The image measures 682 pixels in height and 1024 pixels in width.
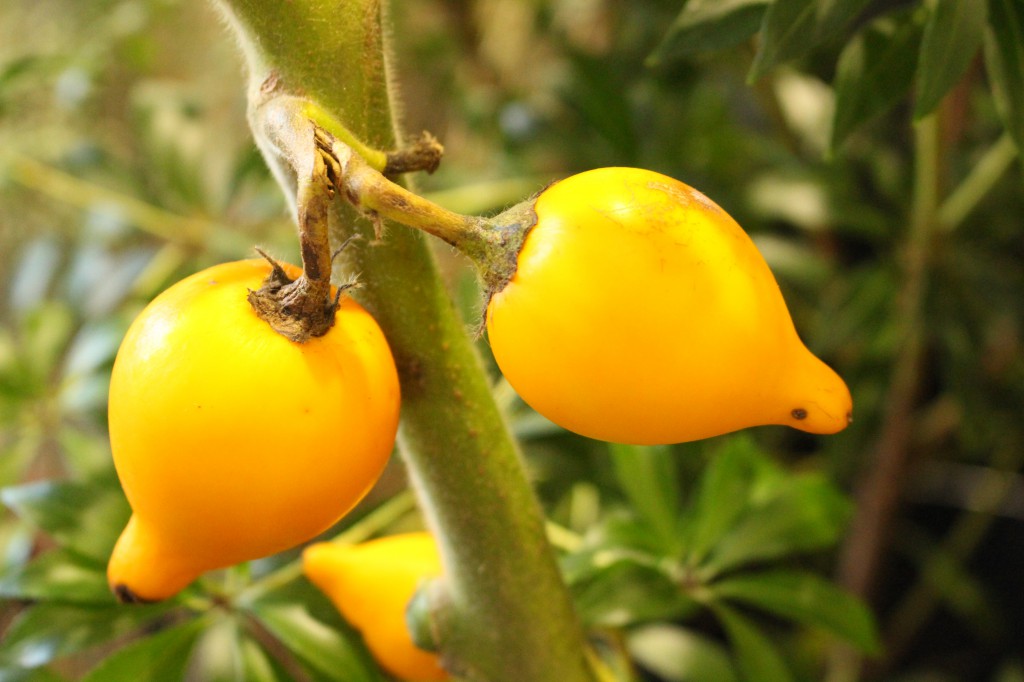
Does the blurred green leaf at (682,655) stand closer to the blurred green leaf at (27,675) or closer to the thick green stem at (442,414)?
the thick green stem at (442,414)

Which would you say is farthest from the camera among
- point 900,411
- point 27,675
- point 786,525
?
point 900,411

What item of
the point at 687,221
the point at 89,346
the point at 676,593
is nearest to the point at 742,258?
the point at 687,221

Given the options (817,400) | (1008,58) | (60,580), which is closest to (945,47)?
(1008,58)

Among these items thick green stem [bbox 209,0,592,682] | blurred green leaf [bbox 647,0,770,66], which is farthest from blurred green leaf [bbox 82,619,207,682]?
blurred green leaf [bbox 647,0,770,66]

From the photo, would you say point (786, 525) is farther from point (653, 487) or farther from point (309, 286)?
point (309, 286)

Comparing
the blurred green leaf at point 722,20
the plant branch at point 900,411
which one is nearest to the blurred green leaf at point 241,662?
the blurred green leaf at point 722,20

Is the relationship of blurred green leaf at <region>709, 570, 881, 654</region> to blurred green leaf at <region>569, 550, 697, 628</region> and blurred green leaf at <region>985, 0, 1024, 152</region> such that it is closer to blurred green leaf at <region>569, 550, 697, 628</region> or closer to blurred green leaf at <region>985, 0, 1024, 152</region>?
blurred green leaf at <region>569, 550, 697, 628</region>

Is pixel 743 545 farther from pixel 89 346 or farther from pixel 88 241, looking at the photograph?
pixel 88 241
